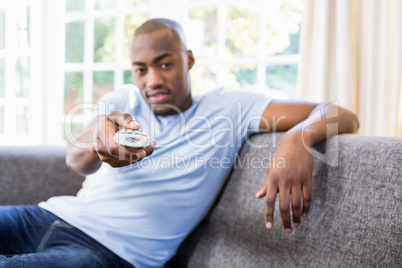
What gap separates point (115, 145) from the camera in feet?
2.93

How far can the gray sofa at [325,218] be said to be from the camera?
2.82 feet

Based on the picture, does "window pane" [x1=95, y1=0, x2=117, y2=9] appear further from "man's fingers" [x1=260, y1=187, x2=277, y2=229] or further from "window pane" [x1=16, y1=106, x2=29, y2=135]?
"man's fingers" [x1=260, y1=187, x2=277, y2=229]

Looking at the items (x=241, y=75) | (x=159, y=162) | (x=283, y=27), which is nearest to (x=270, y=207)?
(x=159, y=162)

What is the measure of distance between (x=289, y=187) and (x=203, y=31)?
226 centimetres

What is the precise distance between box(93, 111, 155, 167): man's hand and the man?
0.06 metres

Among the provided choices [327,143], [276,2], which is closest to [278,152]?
[327,143]

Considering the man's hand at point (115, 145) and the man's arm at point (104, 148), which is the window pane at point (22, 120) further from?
the man's hand at point (115, 145)

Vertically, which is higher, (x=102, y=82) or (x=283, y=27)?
(x=283, y=27)

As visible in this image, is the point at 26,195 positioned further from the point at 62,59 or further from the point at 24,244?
the point at 62,59

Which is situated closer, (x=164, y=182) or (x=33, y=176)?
(x=164, y=182)

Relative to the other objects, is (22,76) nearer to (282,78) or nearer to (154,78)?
(282,78)

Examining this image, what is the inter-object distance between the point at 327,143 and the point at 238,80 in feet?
6.44

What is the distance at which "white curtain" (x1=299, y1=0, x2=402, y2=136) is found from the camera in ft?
5.57

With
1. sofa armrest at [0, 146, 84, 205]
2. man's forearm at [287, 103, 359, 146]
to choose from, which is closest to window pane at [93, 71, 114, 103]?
sofa armrest at [0, 146, 84, 205]
